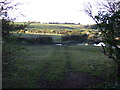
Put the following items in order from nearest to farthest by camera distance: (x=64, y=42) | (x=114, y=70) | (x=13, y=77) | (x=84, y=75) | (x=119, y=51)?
(x=119, y=51) → (x=114, y=70) → (x=13, y=77) → (x=84, y=75) → (x=64, y=42)

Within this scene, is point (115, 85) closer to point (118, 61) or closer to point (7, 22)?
point (118, 61)

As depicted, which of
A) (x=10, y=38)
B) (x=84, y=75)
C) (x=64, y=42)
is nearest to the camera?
(x=10, y=38)

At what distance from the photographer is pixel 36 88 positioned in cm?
695

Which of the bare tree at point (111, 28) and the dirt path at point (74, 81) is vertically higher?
the bare tree at point (111, 28)

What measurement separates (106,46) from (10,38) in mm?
3952

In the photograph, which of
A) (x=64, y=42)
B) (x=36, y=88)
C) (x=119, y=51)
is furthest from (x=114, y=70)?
(x=64, y=42)

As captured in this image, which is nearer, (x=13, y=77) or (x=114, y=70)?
(x=114, y=70)

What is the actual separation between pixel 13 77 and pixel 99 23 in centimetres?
468

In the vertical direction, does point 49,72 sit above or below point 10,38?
below

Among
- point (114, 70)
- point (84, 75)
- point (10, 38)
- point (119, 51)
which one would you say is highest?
point (10, 38)

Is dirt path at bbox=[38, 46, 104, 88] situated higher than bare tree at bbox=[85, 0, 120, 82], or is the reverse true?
bare tree at bbox=[85, 0, 120, 82]

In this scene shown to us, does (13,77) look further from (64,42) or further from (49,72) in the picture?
(64,42)

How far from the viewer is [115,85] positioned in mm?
6137

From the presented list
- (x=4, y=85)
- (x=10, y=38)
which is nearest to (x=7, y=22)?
(x=10, y=38)
